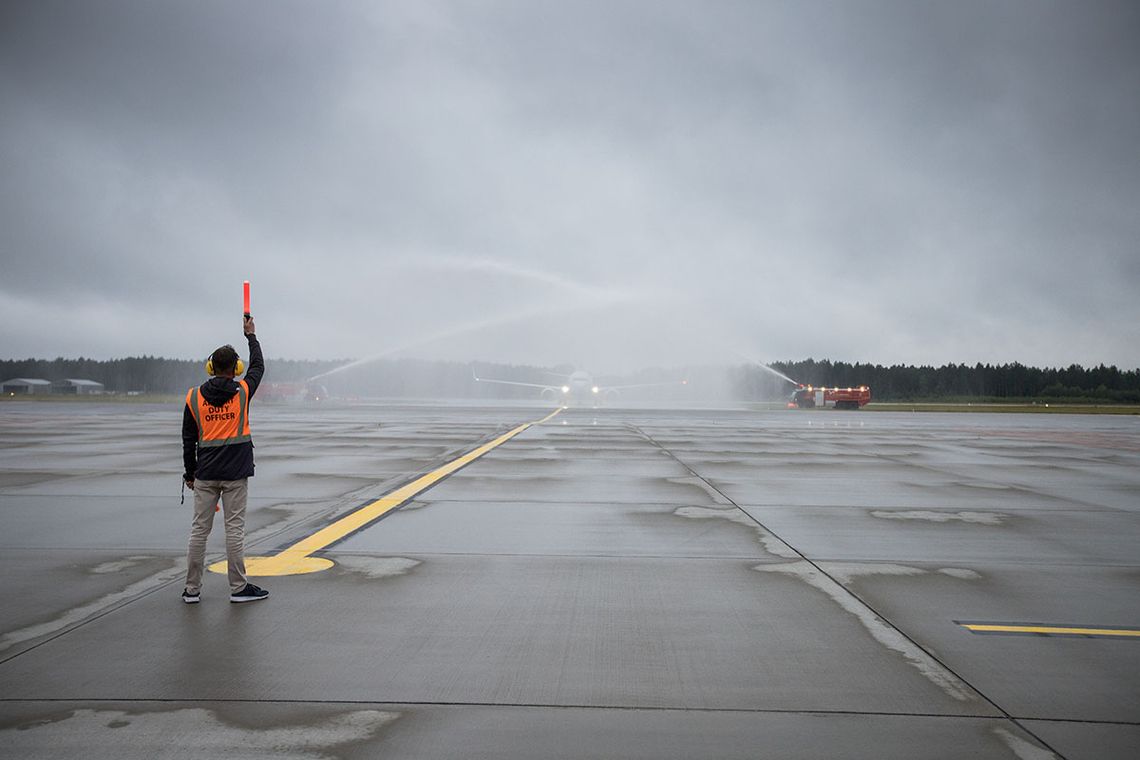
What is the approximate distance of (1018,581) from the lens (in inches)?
275

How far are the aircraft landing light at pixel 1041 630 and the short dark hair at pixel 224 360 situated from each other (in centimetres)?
612

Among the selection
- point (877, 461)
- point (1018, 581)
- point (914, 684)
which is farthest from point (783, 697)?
point (877, 461)

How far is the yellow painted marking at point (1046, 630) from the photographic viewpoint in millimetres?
5461

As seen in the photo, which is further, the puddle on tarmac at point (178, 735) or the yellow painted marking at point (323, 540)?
the yellow painted marking at point (323, 540)

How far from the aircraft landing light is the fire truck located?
181 ft

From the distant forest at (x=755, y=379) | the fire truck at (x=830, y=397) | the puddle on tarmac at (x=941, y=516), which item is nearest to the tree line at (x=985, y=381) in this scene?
the distant forest at (x=755, y=379)

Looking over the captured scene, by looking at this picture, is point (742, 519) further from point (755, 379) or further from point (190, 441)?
point (755, 379)

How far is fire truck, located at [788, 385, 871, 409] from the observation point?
5919cm

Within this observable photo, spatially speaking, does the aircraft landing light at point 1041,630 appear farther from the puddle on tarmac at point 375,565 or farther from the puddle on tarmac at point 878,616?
the puddle on tarmac at point 375,565

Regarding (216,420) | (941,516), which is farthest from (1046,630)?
(216,420)

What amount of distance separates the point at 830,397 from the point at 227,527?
59125 mm

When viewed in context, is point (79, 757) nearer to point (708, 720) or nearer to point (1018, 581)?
point (708, 720)

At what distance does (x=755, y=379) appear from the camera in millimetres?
184500

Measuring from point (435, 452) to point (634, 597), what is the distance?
13.5 m
